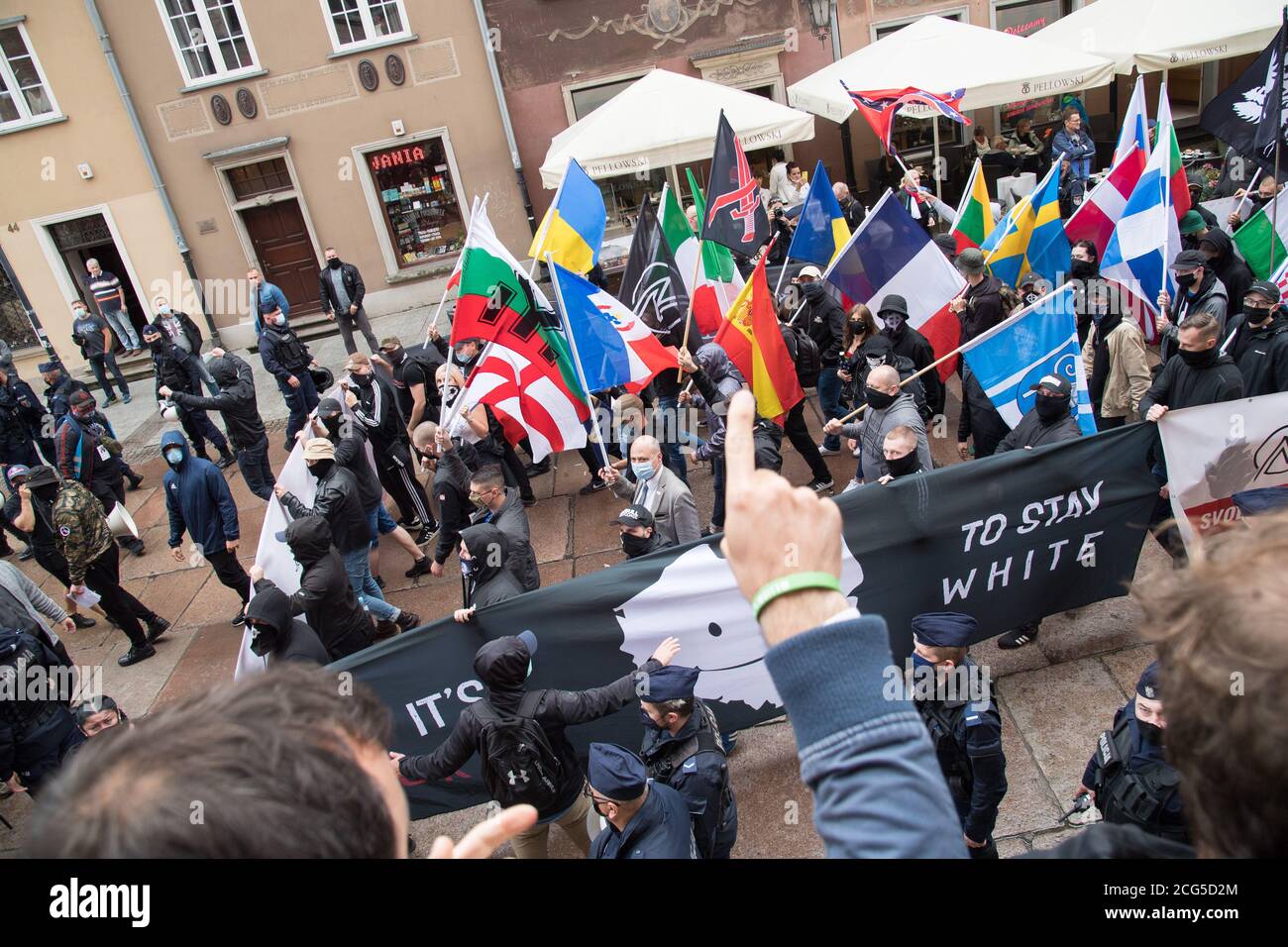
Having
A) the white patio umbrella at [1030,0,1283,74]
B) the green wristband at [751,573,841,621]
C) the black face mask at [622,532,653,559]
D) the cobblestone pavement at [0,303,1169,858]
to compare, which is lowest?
the cobblestone pavement at [0,303,1169,858]

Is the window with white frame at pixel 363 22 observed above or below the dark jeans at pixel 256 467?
above

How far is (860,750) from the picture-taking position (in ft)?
3.55

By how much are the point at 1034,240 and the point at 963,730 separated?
239 inches

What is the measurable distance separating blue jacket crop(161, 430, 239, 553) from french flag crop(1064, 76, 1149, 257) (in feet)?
26.1

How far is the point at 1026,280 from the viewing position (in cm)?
820

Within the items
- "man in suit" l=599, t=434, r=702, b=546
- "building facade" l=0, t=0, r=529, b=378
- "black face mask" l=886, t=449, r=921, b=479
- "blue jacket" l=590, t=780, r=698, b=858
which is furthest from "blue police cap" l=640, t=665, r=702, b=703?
"building facade" l=0, t=0, r=529, b=378

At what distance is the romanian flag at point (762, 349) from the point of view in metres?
6.74

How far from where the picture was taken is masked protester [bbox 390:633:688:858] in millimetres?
3688

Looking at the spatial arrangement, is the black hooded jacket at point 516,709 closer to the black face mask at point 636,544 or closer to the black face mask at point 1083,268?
the black face mask at point 636,544

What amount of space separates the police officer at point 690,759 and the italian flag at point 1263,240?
7.08 m

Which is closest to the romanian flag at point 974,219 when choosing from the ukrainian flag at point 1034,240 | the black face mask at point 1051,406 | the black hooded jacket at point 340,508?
the ukrainian flag at point 1034,240

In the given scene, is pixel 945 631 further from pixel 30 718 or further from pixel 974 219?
pixel 974 219

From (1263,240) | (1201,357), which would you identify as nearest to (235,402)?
(1201,357)

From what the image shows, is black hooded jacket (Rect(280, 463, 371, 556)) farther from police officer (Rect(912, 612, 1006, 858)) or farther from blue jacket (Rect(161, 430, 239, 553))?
police officer (Rect(912, 612, 1006, 858))
